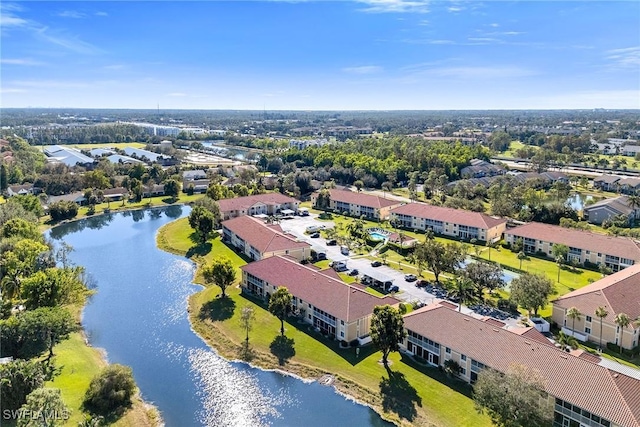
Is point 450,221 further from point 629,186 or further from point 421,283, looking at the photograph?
point 629,186

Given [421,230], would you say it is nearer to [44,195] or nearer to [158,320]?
[158,320]

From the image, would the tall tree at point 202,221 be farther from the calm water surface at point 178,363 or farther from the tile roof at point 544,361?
the tile roof at point 544,361

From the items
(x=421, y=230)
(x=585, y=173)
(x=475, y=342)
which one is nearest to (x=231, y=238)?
(x=421, y=230)

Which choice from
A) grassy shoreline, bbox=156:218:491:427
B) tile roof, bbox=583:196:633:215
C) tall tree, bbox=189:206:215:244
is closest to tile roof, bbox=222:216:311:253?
tall tree, bbox=189:206:215:244

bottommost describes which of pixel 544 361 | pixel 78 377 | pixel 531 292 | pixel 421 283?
pixel 78 377

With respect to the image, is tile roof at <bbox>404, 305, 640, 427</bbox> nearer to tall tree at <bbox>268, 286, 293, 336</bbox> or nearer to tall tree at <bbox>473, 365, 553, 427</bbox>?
tall tree at <bbox>473, 365, 553, 427</bbox>

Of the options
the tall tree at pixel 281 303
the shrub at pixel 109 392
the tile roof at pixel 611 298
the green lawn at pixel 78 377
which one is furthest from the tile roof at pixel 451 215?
the shrub at pixel 109 392

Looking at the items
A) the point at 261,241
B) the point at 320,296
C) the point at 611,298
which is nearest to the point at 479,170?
the point at 261,241
